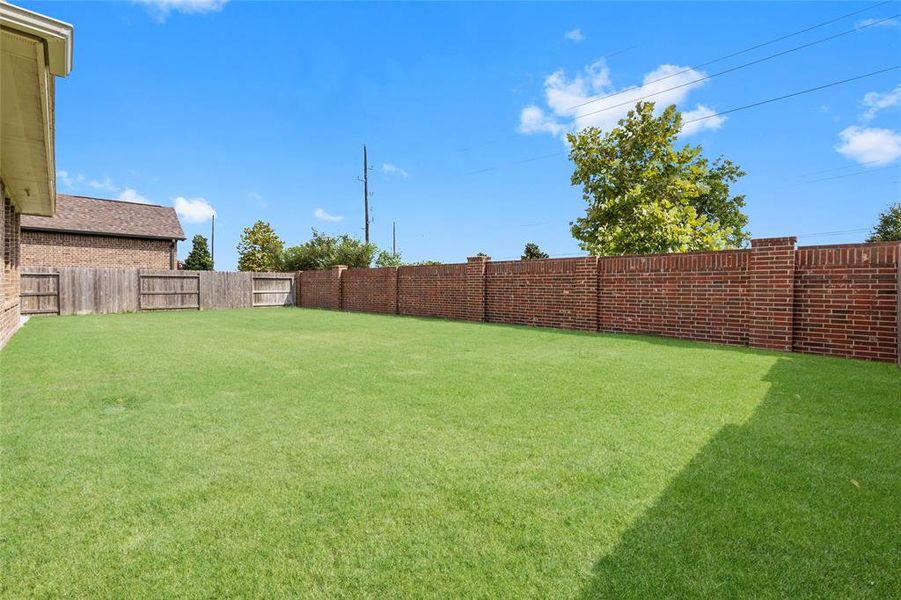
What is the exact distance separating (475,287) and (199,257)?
39224 millimetres

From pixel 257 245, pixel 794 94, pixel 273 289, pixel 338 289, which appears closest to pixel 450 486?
pixel 338 289

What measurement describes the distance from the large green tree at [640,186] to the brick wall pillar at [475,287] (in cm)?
449

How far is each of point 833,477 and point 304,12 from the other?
15.1 metres

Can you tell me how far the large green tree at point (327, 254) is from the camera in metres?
24.7

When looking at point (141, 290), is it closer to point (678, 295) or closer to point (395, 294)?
point (395, 294)

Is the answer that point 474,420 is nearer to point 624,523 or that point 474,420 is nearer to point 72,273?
point 624,523

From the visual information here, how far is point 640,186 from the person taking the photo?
1672 centimetres

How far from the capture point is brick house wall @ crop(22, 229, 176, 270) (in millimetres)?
20828

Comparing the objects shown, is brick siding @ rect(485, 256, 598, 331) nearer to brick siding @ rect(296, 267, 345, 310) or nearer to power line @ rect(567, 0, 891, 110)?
brick siding @ rect(296, 267, 345, 310)

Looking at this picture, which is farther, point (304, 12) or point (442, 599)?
point (304, 12)

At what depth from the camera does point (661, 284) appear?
9.59 meters

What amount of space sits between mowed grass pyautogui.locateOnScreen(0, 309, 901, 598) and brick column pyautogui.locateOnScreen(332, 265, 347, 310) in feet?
49.1

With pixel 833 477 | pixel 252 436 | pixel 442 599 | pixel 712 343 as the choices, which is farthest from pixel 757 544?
pixel 712 343

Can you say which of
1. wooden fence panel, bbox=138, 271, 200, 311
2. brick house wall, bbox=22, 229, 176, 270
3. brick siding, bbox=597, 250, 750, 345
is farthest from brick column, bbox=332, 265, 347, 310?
brick siding, bbox=597, 250, 750, 345
